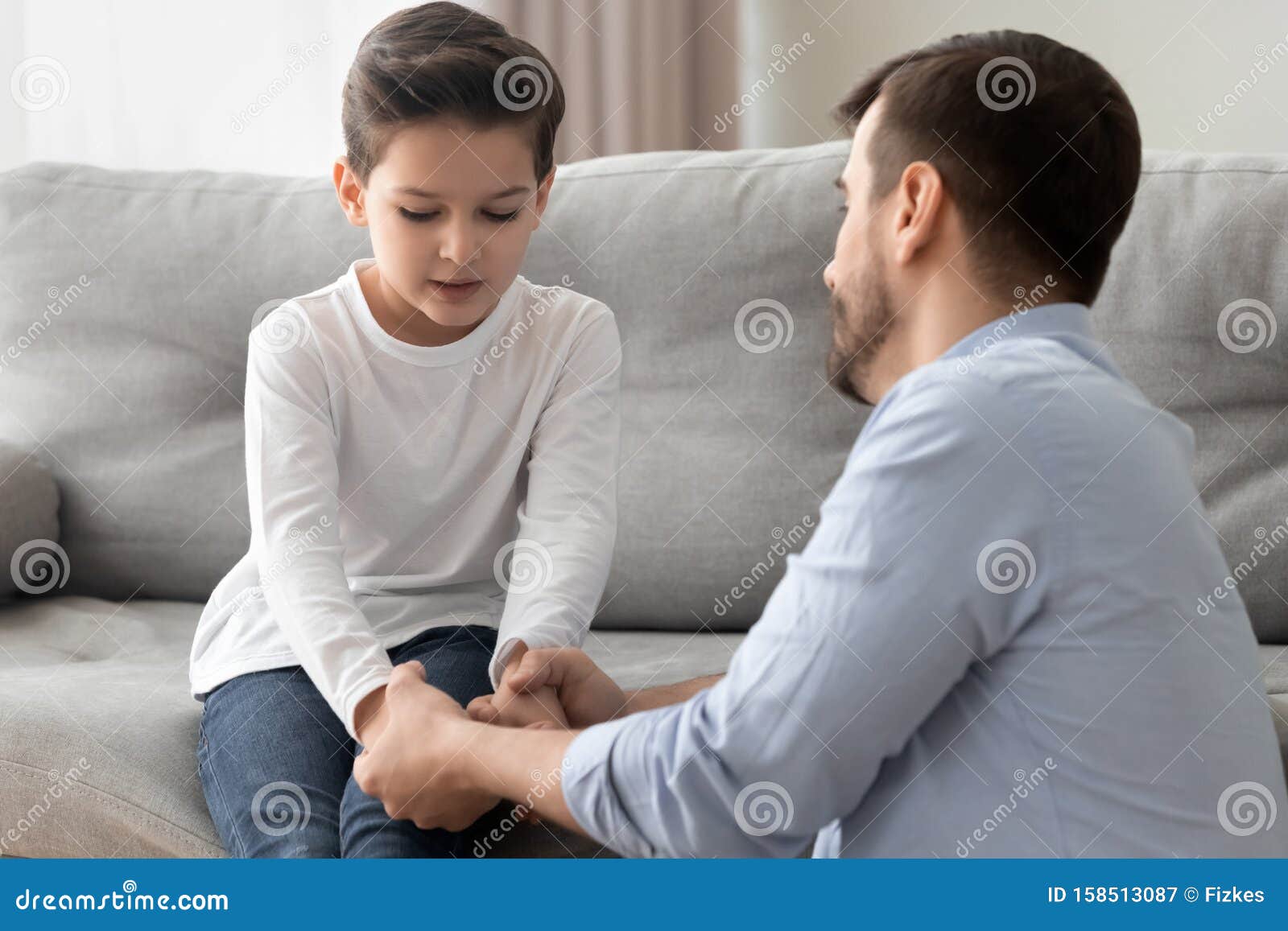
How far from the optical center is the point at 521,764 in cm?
94

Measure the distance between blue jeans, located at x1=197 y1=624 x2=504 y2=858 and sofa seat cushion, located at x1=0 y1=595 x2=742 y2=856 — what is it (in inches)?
1.3

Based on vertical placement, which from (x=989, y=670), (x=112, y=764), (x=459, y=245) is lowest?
(x=112, y=764)

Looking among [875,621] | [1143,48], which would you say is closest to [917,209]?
[875,621]

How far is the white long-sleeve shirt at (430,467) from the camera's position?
4.13 feet

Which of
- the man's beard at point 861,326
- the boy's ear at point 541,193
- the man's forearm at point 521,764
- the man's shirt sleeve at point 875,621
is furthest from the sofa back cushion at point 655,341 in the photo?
the man's shirt sleeve at point 875,621

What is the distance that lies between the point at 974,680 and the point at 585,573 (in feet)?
1.75

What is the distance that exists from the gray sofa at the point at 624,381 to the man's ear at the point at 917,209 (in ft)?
→ 2.14

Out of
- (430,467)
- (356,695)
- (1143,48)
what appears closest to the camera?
(356,695)

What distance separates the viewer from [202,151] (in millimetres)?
2506

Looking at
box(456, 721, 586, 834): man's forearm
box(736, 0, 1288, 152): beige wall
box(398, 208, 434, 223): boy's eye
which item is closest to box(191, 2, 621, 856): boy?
box(398, 208, 434, 223): boy's eye

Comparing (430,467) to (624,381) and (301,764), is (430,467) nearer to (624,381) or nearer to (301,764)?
(301,764)

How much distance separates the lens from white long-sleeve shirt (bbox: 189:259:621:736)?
1.26m

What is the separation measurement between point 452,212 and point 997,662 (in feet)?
2.28

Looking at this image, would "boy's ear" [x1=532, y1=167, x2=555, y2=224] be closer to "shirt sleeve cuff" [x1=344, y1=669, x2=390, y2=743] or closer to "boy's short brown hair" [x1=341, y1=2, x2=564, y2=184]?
"boy's short brown hair" [x1=341, y1=2, x2=564, y2=184]
